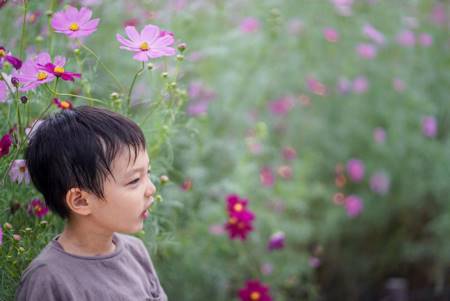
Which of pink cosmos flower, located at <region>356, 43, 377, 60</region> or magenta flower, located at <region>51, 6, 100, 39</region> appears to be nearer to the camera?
magenta flower, located at <region>51, 6, 100, 39</region>

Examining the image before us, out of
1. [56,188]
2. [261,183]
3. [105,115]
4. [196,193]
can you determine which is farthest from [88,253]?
[261,183]

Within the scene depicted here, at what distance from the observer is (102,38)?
8.21 feet

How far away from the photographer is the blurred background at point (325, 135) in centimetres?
276

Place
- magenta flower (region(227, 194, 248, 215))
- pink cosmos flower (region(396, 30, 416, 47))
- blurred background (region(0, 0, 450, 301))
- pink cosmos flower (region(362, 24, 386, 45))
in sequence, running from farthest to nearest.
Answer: pink cosmos flower (region(396, 30, 416, 47)) → pink cosmos flower (region(362, 24, 386, 45)) → blurred background (region(0, 0, 450, 301)) → magenta flower (region(227, 194, 248, 215))

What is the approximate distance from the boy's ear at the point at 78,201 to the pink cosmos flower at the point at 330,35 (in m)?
2.19

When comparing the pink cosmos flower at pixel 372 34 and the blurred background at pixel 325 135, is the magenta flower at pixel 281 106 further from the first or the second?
the pink cosmos flower at pixel 372 34

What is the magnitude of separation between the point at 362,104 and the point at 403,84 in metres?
0.22

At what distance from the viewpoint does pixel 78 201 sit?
1277mm

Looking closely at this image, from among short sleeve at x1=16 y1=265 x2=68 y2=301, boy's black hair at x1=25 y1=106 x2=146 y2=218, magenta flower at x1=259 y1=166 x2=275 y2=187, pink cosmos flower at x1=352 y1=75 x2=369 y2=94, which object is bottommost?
magenta flower at x1=259 y1=166 x2=275 y2=187

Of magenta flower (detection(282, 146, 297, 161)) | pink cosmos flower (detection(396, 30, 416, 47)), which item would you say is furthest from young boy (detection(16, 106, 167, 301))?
pink cosmos flower (detection(396, 30, 416, 47))

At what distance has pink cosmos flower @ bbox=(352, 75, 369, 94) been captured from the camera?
3273 mm

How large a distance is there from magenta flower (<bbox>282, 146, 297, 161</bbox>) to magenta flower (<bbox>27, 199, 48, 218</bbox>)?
1600mm

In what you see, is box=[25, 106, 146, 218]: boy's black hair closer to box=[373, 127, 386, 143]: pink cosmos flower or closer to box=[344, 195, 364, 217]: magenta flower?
box=[344, 195, 364, 217]: magenta flower

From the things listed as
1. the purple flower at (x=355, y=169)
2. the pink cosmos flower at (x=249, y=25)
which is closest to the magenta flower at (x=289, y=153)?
the purple flower at (x=355, y=169)
